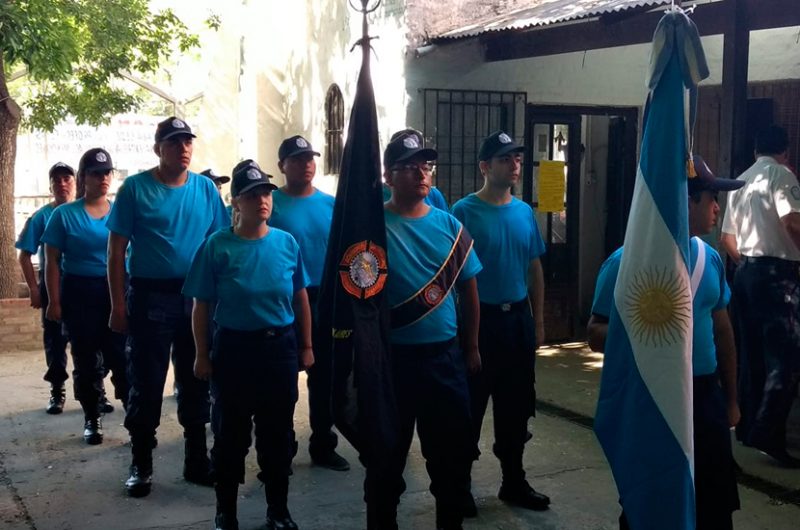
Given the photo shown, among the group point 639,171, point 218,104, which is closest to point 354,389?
point 639,171

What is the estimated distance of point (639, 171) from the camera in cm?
359

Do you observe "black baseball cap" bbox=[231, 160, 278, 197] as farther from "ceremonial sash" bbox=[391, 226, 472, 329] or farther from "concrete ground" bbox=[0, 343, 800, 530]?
"concrete ground" bbox=[0, 343, 800, 530]

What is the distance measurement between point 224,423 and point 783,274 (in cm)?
362

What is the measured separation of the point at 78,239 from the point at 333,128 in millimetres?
4670

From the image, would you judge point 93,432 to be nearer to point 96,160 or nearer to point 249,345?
point 96,160

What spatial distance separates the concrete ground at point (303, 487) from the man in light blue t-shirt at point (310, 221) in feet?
0.53

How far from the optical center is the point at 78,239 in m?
6.59

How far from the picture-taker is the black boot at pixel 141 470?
17.7ft

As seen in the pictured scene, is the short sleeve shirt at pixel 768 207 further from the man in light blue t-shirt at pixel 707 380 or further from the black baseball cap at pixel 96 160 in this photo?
the black baseball cap at pixel 96 160

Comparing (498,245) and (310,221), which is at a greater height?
(310,221)

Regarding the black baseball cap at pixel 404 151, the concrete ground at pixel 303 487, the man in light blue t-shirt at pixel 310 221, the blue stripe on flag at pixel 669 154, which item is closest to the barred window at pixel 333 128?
the concrete ground at pixel 303 487

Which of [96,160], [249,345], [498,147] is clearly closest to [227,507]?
[249,345]

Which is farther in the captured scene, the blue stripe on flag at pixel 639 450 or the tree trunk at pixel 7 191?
the tree trunk at pixel 7 191

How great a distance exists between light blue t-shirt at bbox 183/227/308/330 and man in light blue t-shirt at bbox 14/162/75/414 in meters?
3.15
